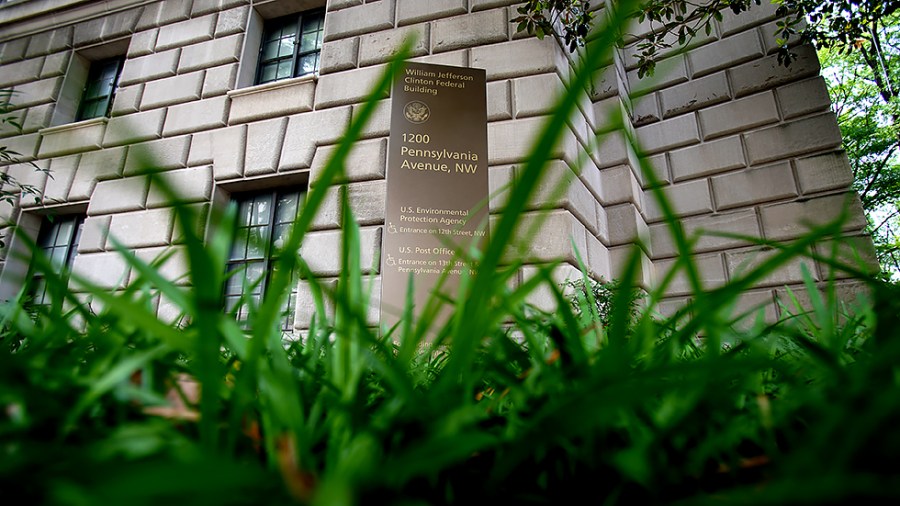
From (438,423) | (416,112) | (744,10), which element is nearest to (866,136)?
(744,10)

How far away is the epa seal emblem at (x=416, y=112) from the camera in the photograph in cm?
511

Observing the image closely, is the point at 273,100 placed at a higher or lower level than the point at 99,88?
lower

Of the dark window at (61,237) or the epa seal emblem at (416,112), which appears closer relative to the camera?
the epa seal emblem at (416,112)

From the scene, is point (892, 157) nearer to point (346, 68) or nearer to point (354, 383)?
point (346, 68)

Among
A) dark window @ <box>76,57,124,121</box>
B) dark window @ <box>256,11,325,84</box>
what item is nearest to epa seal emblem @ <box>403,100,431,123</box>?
dark window @ <box>256,11,325,84</box>

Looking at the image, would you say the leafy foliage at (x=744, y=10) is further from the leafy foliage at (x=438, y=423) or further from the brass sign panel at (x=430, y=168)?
the leafy foliage at (x=438, y=423)

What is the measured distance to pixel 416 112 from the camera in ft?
16.8

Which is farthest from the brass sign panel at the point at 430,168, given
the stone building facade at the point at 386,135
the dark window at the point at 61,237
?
the dark window at the point at 61,237

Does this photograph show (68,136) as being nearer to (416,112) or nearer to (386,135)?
(386,135)

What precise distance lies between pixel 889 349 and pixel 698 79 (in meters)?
7.19

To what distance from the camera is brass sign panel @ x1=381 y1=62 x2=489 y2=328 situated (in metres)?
4.58

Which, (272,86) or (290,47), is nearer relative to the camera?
(272,86)

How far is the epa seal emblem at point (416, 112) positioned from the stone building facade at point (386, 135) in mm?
333

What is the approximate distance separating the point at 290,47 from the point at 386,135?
9.49ft
